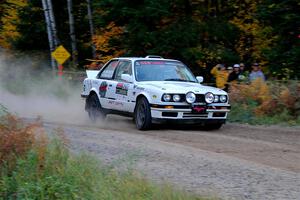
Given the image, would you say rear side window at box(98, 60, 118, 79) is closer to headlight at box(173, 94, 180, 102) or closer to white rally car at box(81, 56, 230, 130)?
white rally car at box(81, 56, 230, 130)

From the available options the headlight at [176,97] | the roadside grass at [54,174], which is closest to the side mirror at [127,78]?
the headlight at [176,97]

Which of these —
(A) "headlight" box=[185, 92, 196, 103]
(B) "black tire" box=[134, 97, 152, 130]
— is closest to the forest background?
(A) "headlight" box=[185, 92, 196, 103]

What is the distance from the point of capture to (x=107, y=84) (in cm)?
1476

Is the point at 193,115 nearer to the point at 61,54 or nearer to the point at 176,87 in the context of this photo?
the point at 176,87

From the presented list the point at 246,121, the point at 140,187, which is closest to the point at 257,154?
the point at 140,187

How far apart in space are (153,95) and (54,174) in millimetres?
5778

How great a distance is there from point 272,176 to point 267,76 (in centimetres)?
1630

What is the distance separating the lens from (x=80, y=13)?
37188 millimetres

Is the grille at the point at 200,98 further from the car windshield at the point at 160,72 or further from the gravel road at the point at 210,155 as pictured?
the car windshield at the point at 160,72

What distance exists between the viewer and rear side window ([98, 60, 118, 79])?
1497 cm

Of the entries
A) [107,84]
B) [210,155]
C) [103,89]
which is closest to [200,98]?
[107,84]

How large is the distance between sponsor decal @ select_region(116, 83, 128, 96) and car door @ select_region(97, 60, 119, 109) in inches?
10.1

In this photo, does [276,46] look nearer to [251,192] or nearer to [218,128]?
[218,128]

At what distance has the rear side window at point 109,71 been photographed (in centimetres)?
1497
